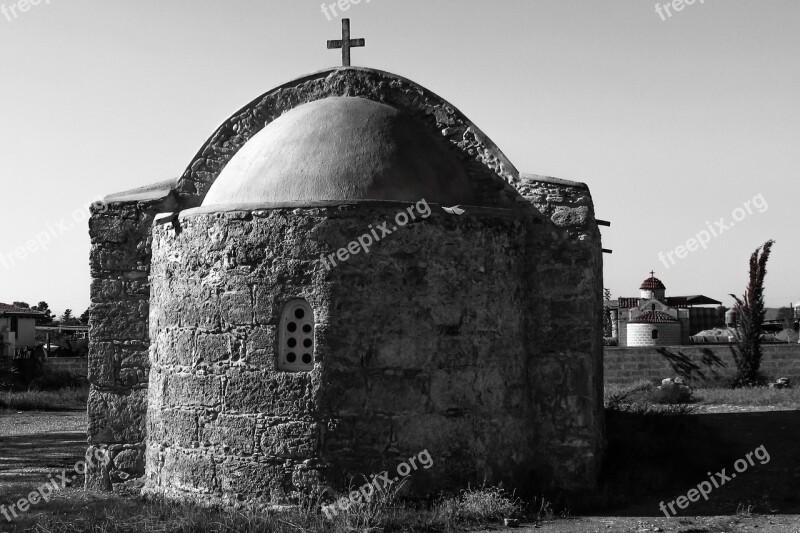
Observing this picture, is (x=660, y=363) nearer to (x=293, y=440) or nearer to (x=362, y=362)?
(x=362, y=362)

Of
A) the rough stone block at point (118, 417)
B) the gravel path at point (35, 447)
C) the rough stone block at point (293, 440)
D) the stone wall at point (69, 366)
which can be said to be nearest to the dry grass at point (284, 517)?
the rough stone block at point (293, 440)

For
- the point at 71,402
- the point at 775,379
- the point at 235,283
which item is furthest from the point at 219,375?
the point at 775,379

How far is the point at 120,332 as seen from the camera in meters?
9.45

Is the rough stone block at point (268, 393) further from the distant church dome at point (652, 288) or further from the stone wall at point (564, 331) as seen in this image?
the distant church dome at point (652, 288)

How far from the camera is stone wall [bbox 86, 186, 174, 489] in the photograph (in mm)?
9336

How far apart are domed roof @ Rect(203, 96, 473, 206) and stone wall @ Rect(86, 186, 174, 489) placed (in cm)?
113

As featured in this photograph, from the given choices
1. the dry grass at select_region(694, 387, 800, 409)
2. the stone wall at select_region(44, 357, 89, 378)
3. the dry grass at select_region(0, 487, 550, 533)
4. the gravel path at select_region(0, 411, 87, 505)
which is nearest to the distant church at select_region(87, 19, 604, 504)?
the dry grass at select_region(0, 487, 550, 533)

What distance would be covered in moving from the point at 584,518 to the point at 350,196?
3899 mm

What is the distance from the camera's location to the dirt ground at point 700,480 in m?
7.50

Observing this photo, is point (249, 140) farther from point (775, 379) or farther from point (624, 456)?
point (775, 379)

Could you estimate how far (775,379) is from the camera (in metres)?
20.4

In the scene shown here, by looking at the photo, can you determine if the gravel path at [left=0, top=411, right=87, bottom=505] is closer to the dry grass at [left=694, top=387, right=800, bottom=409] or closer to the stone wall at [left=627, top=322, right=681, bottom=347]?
the dry grass at [left=694, top=387, right=800, bottom=409]

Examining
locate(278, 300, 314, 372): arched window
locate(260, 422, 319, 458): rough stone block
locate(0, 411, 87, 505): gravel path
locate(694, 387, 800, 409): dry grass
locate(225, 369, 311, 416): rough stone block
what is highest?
locate(278, 300, 314, 372): arched window

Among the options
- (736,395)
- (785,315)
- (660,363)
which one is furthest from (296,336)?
(785,315)
